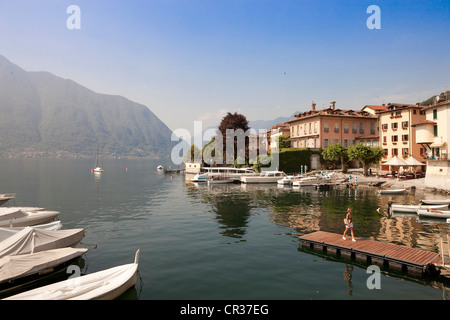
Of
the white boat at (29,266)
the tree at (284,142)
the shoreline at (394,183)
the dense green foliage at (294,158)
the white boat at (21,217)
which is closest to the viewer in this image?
the white boat at (29,266)

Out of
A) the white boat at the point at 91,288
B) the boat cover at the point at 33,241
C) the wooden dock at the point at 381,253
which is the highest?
the boat cover at the point at 33,241

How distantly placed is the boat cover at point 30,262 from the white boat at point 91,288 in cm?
256

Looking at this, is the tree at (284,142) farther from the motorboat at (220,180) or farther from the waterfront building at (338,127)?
the motorboat at (220,180)

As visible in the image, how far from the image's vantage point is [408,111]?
60.4 m

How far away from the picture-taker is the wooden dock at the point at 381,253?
1503 cm

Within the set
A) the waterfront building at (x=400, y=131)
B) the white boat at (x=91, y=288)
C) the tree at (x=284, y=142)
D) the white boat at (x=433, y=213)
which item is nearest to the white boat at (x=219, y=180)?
the tree at (x=284, y=142)

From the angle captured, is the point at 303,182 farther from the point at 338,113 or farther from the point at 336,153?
the point at 338,113

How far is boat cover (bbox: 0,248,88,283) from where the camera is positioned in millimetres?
13320

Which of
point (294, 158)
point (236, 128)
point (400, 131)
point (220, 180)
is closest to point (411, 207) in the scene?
point (400, 131)

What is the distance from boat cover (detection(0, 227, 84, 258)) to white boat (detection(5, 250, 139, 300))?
5.18 metres

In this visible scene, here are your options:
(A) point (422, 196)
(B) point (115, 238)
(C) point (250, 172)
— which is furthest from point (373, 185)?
(B) point (115, 238)

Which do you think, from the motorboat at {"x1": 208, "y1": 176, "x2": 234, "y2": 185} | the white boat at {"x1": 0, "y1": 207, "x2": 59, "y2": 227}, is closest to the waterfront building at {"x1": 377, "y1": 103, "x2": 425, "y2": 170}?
the motorboat at {"x1": 208, "y1": 176, "x2": 234, "y2": 185}

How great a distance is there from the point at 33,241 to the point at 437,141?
60.5 m
